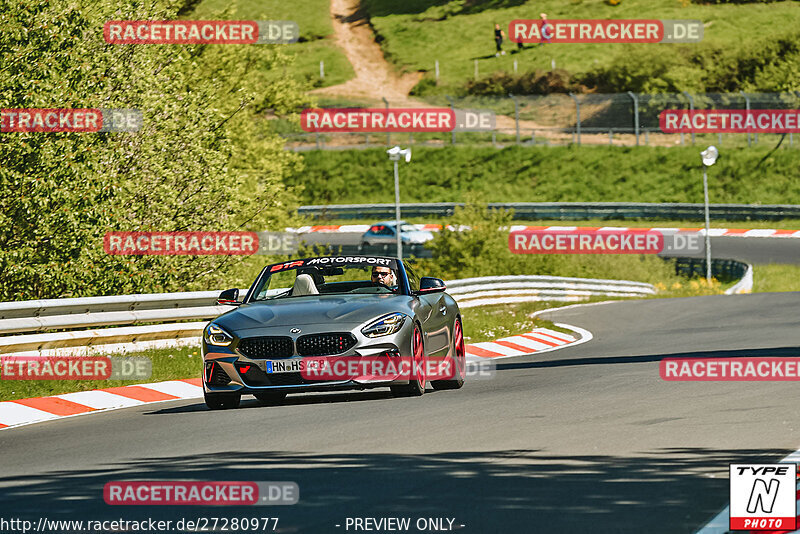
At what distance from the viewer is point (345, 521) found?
6430 millimetres

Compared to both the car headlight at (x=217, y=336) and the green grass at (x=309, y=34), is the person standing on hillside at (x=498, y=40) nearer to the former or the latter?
the green grass at (x=309, y=34)

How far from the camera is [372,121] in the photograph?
67500mm

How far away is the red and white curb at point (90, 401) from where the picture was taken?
497 inches

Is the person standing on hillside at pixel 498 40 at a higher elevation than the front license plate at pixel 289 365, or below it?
higher

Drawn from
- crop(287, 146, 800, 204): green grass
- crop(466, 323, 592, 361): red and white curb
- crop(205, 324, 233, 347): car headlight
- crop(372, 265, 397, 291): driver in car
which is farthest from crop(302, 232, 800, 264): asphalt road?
crop(205, 324, 233, 347): car headlight

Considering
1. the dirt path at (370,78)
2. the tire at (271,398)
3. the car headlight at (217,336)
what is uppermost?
the dirt path at (370,78)

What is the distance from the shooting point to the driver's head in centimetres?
1295

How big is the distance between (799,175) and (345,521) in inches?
2030

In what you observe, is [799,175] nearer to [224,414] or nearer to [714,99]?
[714,99]
